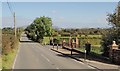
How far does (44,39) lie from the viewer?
304ft

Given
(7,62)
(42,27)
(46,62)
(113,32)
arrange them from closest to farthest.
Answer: (7,62), (46,62), (113,32), (42,27)

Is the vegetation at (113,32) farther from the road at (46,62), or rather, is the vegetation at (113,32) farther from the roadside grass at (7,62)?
the roadside grass at (7,62)

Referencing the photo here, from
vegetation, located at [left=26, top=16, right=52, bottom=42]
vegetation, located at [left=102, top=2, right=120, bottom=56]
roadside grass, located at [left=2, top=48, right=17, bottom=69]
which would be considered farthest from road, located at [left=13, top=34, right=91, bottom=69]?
vegetation, located at [left=26, top=16, right=52, bottom=42]

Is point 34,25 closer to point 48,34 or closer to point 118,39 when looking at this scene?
point 48,34

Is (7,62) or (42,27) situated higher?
(42,27)

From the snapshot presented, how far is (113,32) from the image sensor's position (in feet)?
111

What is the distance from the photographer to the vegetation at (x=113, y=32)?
33.2 m

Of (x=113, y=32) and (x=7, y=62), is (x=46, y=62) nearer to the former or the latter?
(x=7, y=62)

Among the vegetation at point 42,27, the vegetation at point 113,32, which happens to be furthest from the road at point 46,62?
the vegetation at point 42,27

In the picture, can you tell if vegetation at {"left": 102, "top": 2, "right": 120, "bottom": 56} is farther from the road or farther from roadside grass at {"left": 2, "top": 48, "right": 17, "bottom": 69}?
roadside grass at {"left": 2, "top": 48, "right": 17, "bottom": 69}

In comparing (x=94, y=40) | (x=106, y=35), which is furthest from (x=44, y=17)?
(x=106, y=35)

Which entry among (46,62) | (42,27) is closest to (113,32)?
(46,62)

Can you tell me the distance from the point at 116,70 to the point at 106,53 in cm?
1229

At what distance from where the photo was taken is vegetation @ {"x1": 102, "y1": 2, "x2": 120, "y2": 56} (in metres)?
33.2
